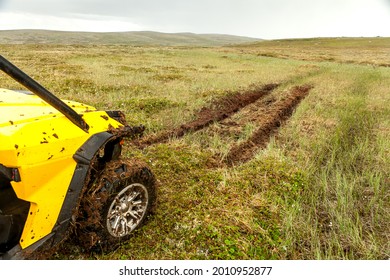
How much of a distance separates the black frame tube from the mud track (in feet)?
12.3

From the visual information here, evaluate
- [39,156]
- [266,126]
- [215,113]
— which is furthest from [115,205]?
[215,113]

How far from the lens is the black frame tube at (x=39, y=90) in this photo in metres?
2.22

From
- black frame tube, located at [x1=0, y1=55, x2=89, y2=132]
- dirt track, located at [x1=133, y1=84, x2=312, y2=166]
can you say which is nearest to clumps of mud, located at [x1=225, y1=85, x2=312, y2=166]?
dirt track, located at [x1=133, y1=84, x2=312, y2=166]

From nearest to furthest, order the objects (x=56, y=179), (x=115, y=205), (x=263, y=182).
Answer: (x=56, y=179)
(x=115, y=205)
(x=263, y=182)

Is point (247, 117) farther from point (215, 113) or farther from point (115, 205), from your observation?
point (115, 205)

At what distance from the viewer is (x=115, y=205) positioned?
3227mm

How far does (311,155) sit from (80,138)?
5155 mm

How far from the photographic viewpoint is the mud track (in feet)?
23.5

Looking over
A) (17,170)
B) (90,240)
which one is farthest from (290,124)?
(17,170)

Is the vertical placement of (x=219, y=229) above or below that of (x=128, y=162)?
below

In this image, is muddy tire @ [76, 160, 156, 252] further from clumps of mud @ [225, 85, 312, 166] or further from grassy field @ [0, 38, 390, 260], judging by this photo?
clumps of mud @ [225, 85, 312, 166]

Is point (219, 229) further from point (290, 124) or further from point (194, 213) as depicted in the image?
point (290, 124)

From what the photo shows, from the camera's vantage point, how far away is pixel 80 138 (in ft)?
9.21

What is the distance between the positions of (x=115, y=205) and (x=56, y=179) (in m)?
0.81
